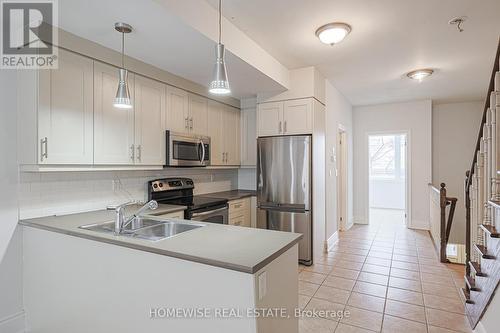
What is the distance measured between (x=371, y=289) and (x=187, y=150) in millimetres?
2665

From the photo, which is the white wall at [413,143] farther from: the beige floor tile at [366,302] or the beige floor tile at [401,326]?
the beige floor tile at [401,326]

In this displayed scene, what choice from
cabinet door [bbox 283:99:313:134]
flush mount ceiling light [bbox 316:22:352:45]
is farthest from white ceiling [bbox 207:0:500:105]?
cabinet door [bbox 283:99:313:134]

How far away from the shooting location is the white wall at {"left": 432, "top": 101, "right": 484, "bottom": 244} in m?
5.98

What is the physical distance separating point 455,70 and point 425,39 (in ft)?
4.94

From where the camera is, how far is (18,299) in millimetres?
2307

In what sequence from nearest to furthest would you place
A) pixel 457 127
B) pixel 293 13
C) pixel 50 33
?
pixel 50 33 → pixel 293 13 → pixel 457 127

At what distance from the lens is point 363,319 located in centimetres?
248

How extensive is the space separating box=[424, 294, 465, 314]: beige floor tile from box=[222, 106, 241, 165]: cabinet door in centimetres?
299

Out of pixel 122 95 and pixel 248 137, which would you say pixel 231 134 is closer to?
pixel 248 137

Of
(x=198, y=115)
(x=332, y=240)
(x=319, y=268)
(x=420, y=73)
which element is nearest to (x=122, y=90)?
(x=198, y=115)

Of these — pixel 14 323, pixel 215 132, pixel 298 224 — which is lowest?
pixel 14 323

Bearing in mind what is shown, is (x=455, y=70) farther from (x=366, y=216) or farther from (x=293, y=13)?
(x=366, y=216)

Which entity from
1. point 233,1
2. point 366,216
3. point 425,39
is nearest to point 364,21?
point 425,39

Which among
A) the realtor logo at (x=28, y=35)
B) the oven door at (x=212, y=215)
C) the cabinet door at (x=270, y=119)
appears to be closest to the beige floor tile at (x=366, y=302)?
the oven door at (x=212, y=215)
